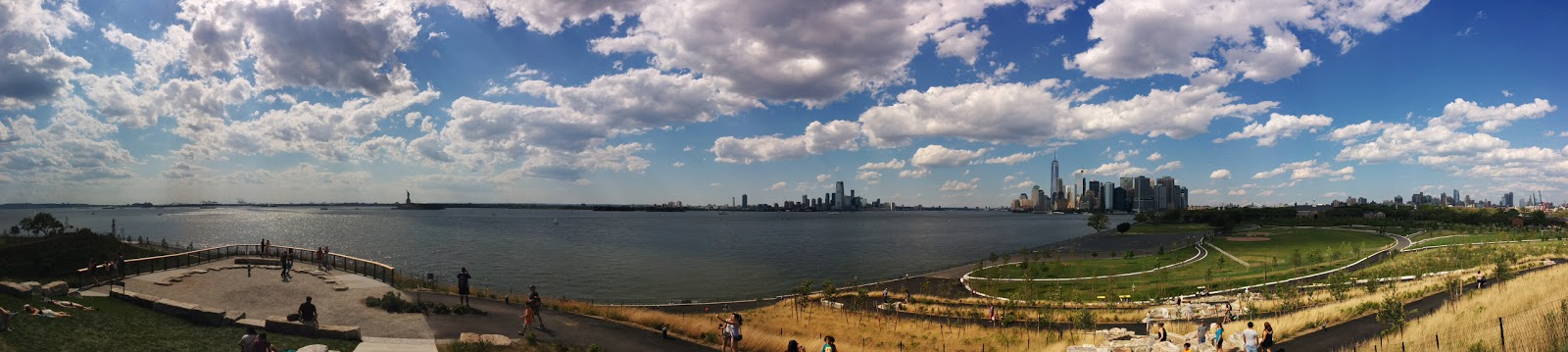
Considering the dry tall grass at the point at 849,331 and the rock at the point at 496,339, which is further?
the dry tall grass at the point at 849,331

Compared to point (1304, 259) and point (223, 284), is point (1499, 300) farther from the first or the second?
point (223, 284)

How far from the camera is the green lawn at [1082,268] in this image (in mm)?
64625

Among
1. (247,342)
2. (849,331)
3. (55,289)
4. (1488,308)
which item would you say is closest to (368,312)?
(247,342)

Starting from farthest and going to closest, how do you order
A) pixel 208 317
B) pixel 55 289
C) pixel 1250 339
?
pixel 55 289 → pixel 208 317 → pixel 1250 339

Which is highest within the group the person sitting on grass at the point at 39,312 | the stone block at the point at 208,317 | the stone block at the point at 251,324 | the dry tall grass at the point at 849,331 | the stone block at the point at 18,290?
the stone block at the point at 18,290

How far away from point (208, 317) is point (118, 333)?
2415mm

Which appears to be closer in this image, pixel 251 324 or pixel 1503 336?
pixel 1503 336

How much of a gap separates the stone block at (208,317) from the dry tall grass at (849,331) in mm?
12955

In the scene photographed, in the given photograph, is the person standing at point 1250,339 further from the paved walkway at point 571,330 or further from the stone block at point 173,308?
the stone block at point 173,308

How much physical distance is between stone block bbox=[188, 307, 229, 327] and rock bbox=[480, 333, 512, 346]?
816 centimetres

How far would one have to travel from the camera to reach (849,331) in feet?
119

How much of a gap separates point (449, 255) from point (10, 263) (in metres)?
54.0

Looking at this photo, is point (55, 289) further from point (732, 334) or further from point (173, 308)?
point (732, 334)

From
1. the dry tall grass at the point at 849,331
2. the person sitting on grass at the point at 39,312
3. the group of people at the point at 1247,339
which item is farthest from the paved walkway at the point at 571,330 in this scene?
the group of people at the point at 1247,339
